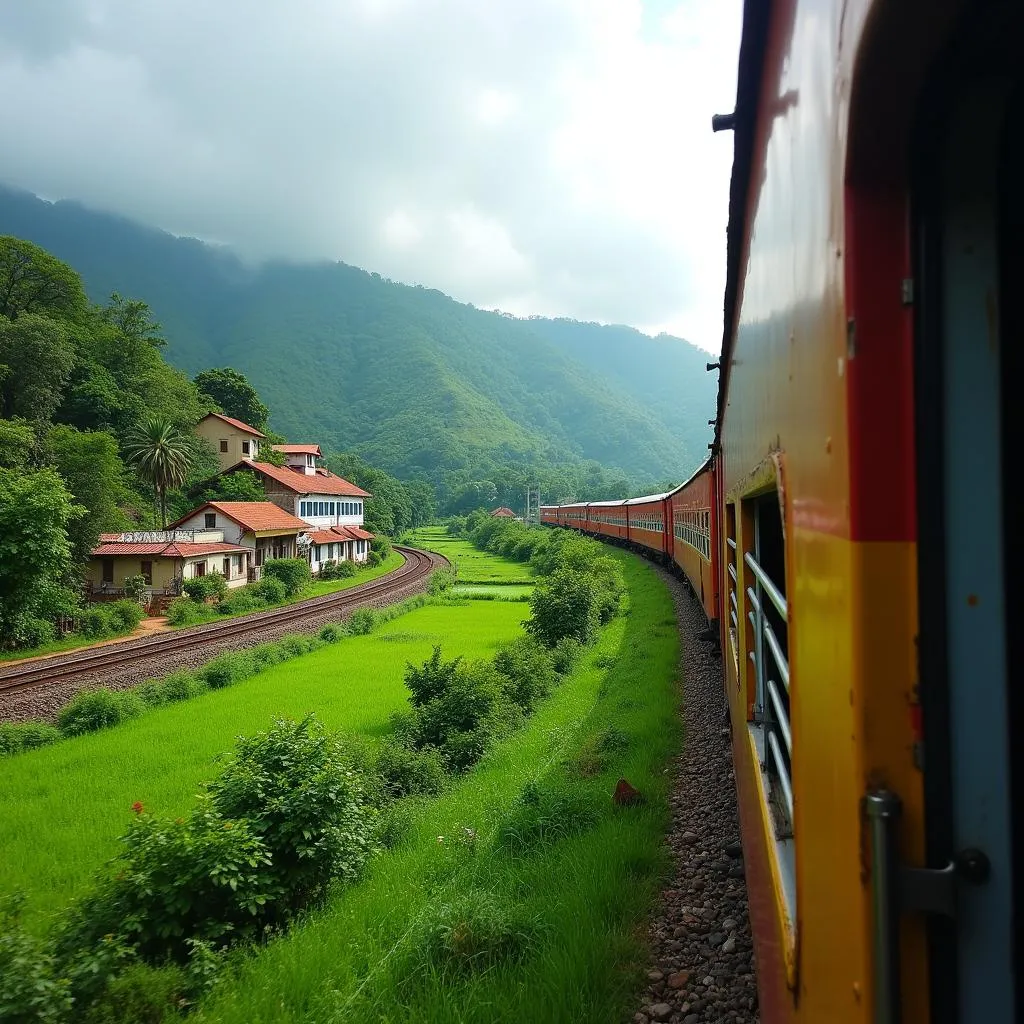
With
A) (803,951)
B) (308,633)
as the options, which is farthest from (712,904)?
(308,633)

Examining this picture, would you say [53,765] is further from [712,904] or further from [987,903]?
[987,903]

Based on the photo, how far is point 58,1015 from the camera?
12.6ft

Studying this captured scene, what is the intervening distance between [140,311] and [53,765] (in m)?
44.3

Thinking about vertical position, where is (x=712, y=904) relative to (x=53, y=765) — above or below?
above

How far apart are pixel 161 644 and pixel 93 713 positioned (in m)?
6.76

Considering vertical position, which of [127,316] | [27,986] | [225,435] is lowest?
[27,986]

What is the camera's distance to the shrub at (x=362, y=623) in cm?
2084

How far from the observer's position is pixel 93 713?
1202cm

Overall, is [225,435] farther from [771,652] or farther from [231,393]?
[771,652]

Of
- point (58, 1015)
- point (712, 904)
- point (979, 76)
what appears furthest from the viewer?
point (712, 904)

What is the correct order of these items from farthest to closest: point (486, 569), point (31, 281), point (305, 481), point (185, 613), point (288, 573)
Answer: point (486, 569)
point (305, 481)
point (31, 281)
point (288, 573)
point (185, 613)

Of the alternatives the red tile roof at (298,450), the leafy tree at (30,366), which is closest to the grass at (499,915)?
the leafy tree at (30,366)

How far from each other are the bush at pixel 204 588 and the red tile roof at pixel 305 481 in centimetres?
1172

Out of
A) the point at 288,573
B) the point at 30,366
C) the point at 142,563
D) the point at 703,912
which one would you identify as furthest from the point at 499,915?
the point at 30,366
